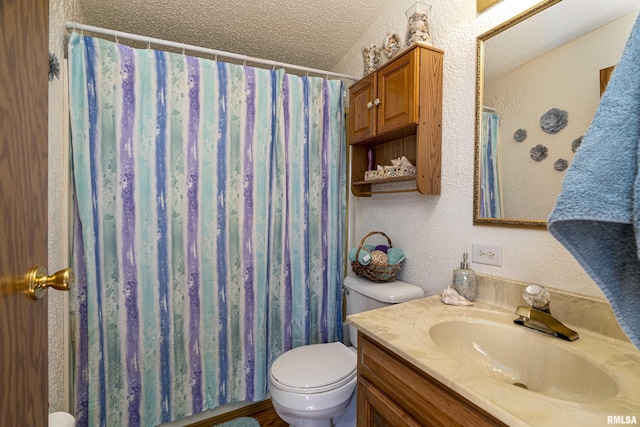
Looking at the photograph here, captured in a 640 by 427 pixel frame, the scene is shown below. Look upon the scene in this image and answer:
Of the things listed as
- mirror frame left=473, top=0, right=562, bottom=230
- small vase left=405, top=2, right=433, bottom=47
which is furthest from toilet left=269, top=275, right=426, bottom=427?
small vase left=405, top=2, right=433, bottom=47

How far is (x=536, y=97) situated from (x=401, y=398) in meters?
1.05

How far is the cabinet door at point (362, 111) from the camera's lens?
153 cm

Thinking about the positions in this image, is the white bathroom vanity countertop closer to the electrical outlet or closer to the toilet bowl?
the electrical outlet

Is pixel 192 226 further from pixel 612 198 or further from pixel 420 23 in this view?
pixel 612 198

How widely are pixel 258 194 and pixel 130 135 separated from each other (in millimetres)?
696

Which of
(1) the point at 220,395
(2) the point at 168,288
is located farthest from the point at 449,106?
(1) the point at 220,395

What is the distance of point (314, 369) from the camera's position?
1.33 metres

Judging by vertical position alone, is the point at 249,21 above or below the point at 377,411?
above

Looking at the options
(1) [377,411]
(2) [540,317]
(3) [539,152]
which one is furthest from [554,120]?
(1) [377,411]

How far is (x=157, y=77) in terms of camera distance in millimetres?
1470

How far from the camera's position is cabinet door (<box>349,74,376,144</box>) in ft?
5.01

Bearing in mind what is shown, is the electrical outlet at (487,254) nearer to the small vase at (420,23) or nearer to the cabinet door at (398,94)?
the cabinet door at (398,94)

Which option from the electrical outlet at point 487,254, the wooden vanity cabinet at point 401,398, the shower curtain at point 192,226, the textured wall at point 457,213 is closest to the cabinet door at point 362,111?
the shower curtain at point 192,226

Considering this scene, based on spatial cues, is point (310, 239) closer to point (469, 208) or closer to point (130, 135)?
point (469, 208)
